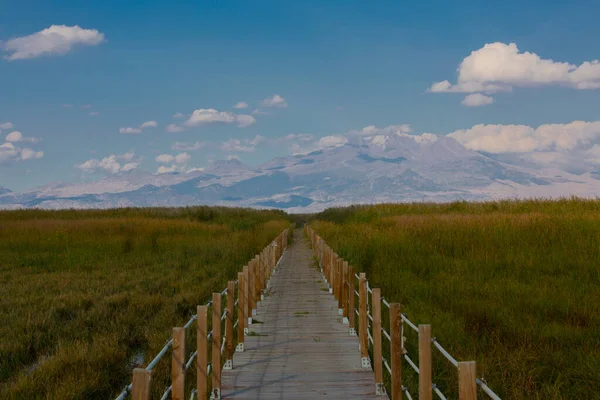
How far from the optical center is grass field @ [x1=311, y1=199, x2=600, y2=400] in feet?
19.2

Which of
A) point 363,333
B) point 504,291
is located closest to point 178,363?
point 363,333

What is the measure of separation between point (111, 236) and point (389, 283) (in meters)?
15.1

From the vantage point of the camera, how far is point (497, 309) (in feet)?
27.4

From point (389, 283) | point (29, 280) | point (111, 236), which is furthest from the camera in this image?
point (111, 236)

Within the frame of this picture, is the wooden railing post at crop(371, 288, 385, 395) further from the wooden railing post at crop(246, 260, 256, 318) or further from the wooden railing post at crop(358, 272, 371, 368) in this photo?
the wooden railing post at crop(246, 260, 256, 318)

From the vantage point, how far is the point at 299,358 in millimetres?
6824

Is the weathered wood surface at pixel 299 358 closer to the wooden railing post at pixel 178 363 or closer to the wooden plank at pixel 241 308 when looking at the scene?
the wooden plank at pixel 241 308

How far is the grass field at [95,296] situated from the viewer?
6531 mm

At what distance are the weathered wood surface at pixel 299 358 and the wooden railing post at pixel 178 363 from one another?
1477 mm

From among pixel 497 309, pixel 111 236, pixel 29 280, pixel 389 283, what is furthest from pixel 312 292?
pixel 111 236

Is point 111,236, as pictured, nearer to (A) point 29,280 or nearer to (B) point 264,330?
(A) point 29,280

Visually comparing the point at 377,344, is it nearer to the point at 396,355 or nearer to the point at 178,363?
the point at 396,355

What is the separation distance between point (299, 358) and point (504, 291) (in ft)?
16.0

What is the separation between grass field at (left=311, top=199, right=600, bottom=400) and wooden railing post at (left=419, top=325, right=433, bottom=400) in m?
1.42
